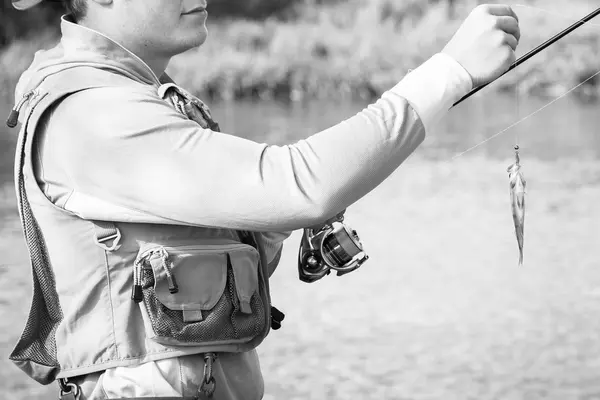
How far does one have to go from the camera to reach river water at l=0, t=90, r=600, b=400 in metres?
4.50

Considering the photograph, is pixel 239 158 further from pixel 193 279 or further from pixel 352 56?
pixel 352 56

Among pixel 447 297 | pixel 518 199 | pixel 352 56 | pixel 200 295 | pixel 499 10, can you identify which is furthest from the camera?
pixel 352 56

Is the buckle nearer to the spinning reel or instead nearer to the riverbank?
the spinning reel

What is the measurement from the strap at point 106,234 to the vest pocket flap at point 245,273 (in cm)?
17

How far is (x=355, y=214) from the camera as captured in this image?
24.3 feet

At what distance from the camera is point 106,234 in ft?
4.64

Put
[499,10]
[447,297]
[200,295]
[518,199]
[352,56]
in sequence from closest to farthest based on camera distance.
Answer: [499,10], [200,295], [518,199], [447,297], [352,56]

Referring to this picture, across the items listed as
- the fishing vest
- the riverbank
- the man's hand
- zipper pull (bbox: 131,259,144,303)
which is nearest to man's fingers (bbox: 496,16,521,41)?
the man's hand

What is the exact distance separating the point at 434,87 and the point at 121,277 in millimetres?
494

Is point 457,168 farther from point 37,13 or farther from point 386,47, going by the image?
point 37,13

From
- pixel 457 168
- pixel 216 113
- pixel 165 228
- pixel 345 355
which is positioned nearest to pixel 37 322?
pixel 165 228

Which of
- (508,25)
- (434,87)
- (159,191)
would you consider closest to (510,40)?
(508,25)

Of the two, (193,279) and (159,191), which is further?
(193,279)

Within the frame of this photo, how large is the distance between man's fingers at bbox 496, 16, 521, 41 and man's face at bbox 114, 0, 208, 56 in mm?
439
